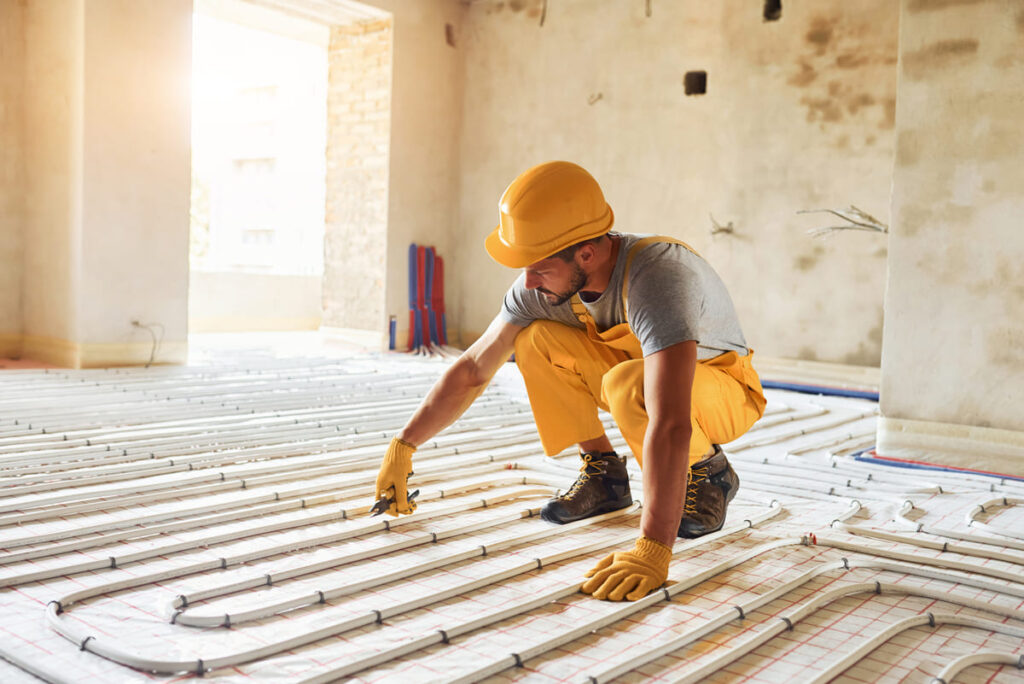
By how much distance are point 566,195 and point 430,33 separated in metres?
6.68

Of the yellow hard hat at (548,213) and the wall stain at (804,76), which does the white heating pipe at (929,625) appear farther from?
the wall stain at (804,76)

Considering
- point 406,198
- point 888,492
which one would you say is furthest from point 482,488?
point 406,198

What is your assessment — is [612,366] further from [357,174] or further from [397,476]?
[357,174]

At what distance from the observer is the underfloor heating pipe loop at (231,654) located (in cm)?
149

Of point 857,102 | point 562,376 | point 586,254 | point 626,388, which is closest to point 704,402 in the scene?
point 626,388

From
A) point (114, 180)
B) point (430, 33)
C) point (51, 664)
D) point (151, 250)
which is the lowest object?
point (51, 664)

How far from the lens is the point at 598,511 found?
257 cm

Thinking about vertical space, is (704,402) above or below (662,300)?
below

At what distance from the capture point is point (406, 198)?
8078 mm

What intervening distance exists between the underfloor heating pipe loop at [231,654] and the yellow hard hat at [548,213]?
0.72 metres

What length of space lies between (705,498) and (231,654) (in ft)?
4.42

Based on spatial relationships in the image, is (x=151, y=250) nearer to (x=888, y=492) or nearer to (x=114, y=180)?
(x=114, y=180)

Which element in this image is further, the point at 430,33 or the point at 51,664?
the point at 430,33

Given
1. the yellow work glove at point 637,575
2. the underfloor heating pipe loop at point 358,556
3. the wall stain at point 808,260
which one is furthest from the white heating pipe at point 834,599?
the wall stain at point 808,260
